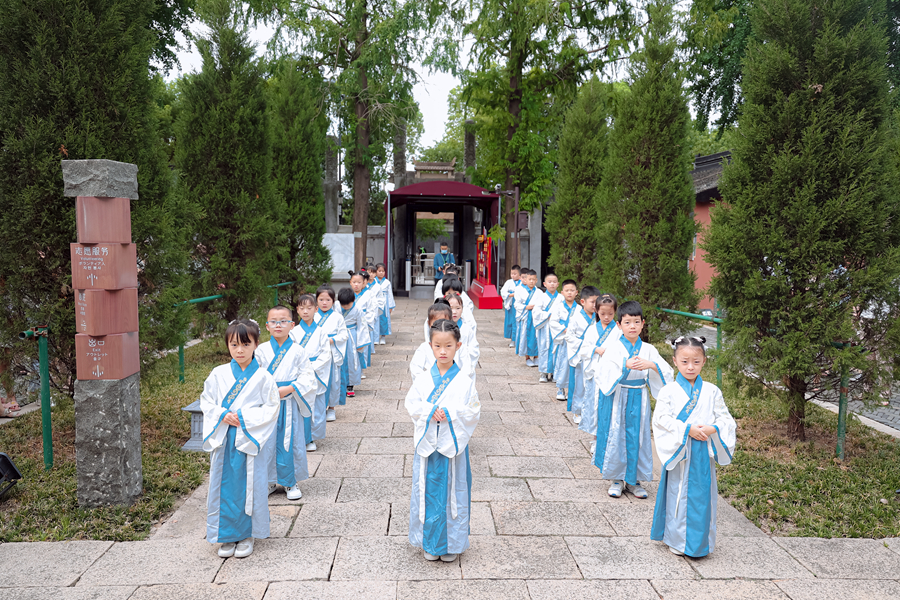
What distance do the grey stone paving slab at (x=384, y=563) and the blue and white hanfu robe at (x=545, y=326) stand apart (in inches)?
214

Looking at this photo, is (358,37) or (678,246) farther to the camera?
(358,37)

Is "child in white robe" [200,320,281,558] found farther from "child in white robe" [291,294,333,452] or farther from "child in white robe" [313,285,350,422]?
"child in white robe" [313,285,350,422]

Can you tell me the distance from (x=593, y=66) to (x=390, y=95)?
5644mm

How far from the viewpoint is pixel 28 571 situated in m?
3.73

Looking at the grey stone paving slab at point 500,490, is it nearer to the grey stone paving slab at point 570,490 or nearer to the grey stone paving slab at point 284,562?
the grey stone paving slab at point 570,490

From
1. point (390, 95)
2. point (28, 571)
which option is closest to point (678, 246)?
point (28, 571)

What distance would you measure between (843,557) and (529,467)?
2.43 m

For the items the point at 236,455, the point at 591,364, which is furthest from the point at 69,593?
the point at 591,364

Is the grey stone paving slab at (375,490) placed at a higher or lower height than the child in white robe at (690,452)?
lower

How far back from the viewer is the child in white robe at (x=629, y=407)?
16.6 ft

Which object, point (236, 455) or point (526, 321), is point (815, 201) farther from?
point (526, 321)

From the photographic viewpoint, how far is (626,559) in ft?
13.0

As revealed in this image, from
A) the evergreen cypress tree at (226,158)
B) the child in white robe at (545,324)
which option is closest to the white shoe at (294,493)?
the child in white robe at (545,324)

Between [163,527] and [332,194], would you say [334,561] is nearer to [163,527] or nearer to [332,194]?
[163,527]
